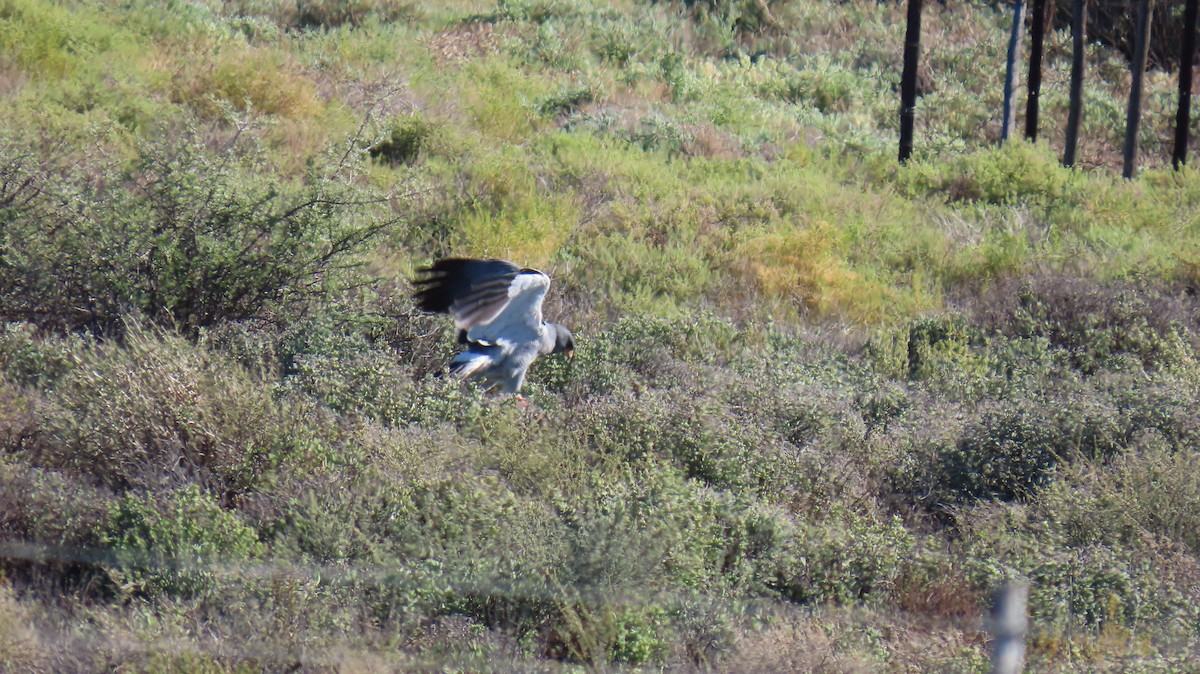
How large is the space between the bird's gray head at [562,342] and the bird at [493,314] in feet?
0.03

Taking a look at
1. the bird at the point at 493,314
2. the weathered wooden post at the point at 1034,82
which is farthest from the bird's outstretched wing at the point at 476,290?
the weathered wooden post at the point at 1034,82

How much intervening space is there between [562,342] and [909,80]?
8.44m

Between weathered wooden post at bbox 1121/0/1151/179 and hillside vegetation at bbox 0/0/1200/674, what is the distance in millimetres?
630

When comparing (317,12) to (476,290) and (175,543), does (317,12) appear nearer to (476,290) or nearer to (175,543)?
(476,290)

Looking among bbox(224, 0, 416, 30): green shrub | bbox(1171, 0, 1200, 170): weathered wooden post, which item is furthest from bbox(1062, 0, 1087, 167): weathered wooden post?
bbox(224, 0, 416, 30): green shrub

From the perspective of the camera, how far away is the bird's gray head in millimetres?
8086

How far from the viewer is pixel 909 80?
582 inches

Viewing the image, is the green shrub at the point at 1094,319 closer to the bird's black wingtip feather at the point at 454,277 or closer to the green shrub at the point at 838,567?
the green shrub at the point at 838,567

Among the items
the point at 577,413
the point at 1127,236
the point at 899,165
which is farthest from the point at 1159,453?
the point at 899,165

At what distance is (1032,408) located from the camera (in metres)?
7.29

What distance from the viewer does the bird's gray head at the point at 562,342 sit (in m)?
8.09

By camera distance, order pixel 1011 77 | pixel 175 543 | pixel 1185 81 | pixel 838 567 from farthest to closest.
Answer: pixel 1011 77 → pixel 1185 81 → pixel 838 567 → pixel 175 543

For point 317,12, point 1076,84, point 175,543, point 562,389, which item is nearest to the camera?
point 175,543

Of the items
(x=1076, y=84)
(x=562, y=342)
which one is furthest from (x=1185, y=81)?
(x=562, y=342)
